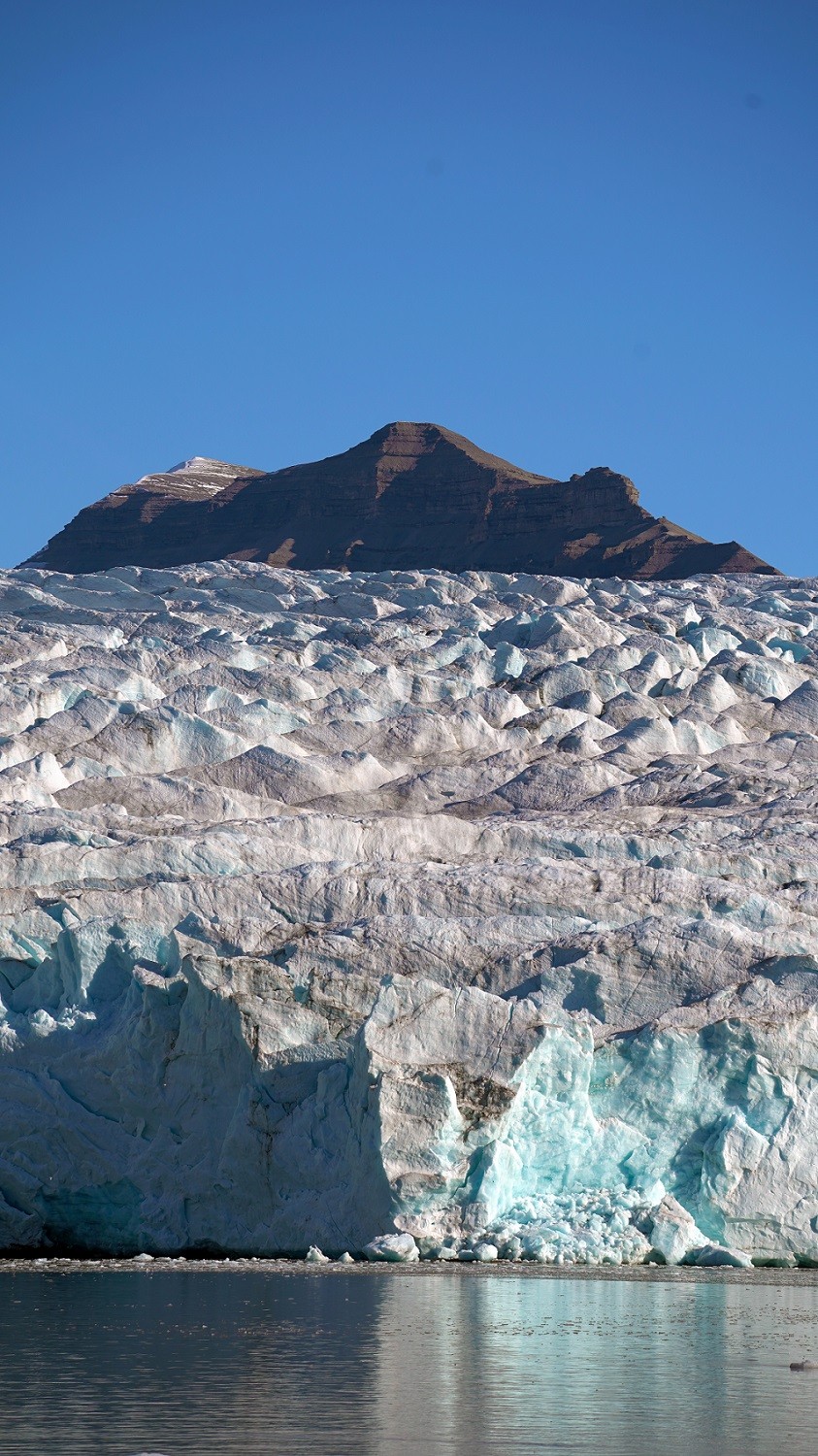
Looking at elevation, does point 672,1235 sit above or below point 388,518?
below

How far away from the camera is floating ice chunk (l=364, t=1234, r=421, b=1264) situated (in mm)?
23203

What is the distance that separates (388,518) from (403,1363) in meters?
135

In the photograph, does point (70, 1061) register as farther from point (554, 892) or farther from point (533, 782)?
point (533, 782)

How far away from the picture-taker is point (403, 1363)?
669 inches

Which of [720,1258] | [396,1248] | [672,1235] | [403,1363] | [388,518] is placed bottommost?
[403,1363]

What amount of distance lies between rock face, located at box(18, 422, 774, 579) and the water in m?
107

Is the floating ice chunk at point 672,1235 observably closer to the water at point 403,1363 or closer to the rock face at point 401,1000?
the rock face at point 401,1000

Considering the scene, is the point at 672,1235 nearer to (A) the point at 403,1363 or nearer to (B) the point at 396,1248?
(B) the point at 396,1248

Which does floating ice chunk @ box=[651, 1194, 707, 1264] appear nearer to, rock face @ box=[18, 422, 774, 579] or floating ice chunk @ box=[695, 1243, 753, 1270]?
floating ice chunk @ box=[695, 1243, 753, 1270]

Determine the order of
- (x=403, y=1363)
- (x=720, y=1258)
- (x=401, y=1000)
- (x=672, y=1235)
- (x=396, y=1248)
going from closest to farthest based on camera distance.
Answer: (x=403, y=1363) < (x=396, y=1248) < (x=672, y=1235) < (x=720, y=1258) < (x=401, y=1000)

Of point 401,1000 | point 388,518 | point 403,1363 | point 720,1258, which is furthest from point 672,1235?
point 388,518

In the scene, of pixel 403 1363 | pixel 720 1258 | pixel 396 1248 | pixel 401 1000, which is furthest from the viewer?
pixel 401 1000

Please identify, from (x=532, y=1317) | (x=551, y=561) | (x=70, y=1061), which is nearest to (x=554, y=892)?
(x=70, y=1061)

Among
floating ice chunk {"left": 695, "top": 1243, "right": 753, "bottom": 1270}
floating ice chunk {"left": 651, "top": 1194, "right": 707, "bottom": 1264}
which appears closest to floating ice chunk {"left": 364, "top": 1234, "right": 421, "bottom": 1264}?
floating ice chunk {"left": 651, "top": 1194, "right": 707, "bottom": 1264}
